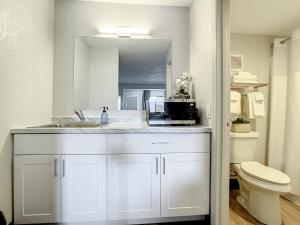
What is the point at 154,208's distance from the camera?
1627mm

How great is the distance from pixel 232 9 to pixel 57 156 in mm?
2305

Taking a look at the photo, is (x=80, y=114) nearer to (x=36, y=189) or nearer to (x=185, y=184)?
(x=36, y=189)

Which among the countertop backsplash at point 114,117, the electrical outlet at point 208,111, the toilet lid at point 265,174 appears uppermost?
the electrical outlet at point 208,111

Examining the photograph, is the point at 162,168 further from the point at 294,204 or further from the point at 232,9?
the point at 232,9

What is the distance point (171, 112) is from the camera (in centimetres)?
187

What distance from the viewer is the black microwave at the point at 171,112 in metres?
1.86

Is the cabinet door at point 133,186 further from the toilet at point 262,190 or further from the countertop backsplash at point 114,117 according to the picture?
the toilet at point 262,190

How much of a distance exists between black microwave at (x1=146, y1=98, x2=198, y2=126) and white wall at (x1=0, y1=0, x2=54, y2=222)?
1077 millimetres

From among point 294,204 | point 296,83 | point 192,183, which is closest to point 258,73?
point 296,83

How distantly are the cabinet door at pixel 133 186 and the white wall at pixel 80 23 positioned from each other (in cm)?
101

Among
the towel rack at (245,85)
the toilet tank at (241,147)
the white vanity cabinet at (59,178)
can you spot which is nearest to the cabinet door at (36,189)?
the white vanity cabinet at (59,178)

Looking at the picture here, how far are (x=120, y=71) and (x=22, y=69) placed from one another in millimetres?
970

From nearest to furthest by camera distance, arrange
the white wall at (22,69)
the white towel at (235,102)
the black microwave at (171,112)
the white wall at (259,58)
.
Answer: the white wall at (22,69) → the black microwave at (171,112) → the white towel at (235,102) → the white wall at (259,58)

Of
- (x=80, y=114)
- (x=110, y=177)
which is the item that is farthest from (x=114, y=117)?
(x=110, y=177)
